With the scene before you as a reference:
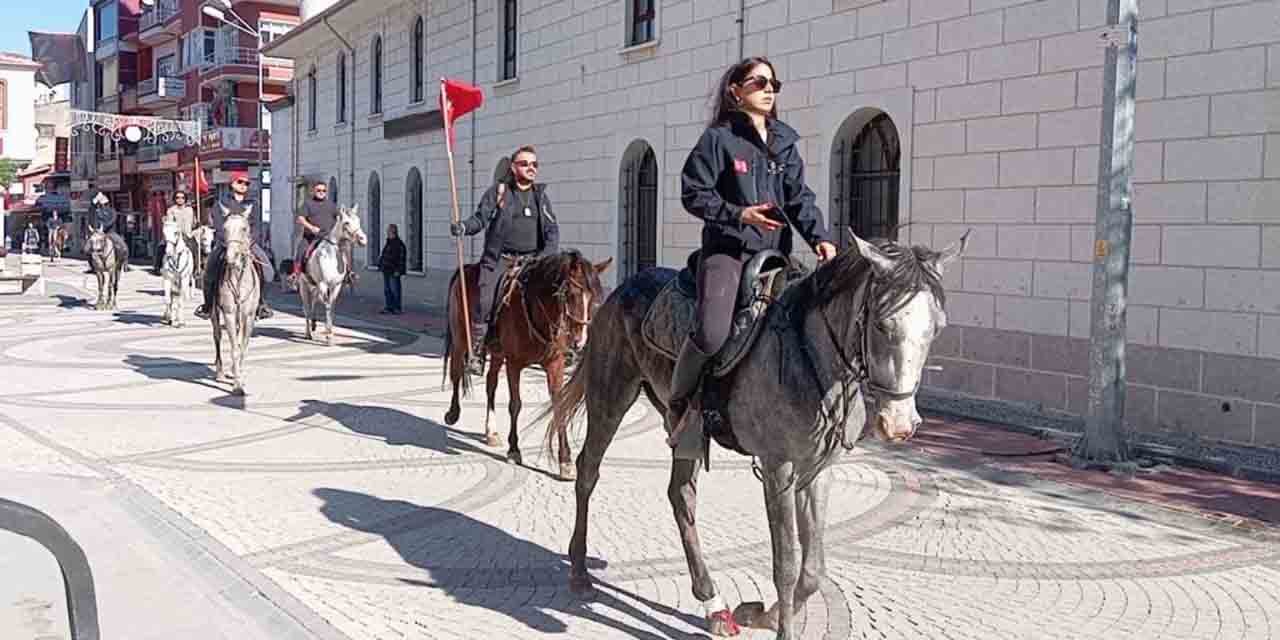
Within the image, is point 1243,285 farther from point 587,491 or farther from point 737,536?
point 587,491

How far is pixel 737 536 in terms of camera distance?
655cm

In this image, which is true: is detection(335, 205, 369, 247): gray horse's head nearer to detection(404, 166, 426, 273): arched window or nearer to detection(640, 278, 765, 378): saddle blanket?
detection(404, 166, 426, 273): arched window

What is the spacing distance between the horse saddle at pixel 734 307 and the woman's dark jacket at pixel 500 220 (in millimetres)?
4456

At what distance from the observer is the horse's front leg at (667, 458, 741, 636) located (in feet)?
15.9

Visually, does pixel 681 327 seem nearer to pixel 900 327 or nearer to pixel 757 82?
pixel 757 82

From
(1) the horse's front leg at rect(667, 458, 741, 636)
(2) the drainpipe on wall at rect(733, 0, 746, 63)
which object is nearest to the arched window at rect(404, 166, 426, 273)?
(2) the drainpipe on wall at rect(733, 0, 746, 63)

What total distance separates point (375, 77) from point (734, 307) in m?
26.6

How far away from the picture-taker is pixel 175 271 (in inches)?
818

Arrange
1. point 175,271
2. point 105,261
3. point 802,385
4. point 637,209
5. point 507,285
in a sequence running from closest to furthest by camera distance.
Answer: point 802,385
point 507,285
point 637,209
point 175,271
point 105,261

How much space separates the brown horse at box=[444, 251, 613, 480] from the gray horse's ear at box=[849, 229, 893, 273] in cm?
453

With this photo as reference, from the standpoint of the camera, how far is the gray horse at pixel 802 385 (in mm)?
3623

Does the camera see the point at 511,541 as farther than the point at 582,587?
Yes

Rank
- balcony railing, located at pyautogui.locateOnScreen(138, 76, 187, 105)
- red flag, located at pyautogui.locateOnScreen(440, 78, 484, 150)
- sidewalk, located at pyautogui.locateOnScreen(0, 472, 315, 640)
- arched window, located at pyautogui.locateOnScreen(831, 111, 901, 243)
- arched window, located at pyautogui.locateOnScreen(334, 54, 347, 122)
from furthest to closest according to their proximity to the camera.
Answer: balcony railing, located at pyautogui.locateOnScreen(138, 76, 187, 105) < arched window, located at pyautogui.locateOnScreen(334, 54, 347, 122) < arched window, located at pyautogui.locateOnScreen(831, 111, 901, 243) < red flag, located at pyautogui.locateOnScreen(440, 78, 484, 150) < sidewalk, located at pyautogui.locateOnScreen(0, 472, 315, 640)

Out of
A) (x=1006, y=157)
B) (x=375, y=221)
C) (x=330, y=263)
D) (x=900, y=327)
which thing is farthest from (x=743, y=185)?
(x=375, y=221)
